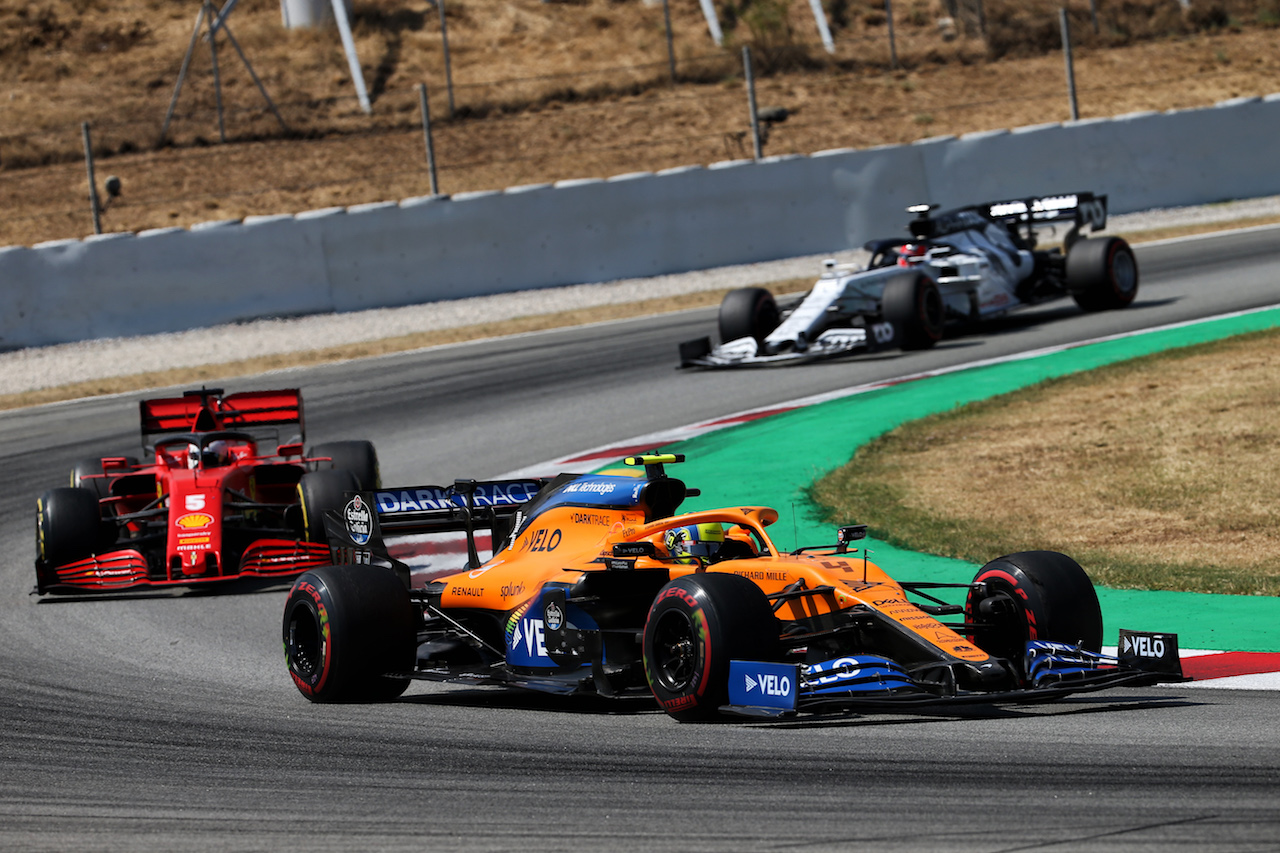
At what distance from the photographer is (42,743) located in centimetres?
680

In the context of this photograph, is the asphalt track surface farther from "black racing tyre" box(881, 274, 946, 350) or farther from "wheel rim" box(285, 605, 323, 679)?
"black racing tyre" box(881, 274, 946, 350)

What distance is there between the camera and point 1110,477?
1100cm

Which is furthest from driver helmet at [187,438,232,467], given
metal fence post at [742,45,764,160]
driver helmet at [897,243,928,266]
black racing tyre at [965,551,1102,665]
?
metal fence post at [742,45,764,160]

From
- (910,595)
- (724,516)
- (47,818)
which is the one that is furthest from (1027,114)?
(47,818)

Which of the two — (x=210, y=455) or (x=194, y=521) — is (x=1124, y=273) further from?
(x=194, y=521)

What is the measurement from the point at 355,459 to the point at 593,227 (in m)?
11.8

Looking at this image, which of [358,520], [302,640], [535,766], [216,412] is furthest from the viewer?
[216,412]

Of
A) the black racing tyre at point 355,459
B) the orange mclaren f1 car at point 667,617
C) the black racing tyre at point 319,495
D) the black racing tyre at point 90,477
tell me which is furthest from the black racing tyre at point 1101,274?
the black racing tyre at point 90,477

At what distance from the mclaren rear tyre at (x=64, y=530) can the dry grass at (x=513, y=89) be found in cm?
1522

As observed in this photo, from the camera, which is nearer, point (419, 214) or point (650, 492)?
point (650, 492)

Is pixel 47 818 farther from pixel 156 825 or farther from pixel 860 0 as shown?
pixel 860 0

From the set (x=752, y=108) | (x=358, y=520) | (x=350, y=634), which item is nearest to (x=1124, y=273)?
(x=752, y=108)

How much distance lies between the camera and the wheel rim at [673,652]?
6.38 metres

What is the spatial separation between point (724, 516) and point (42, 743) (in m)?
3.00
